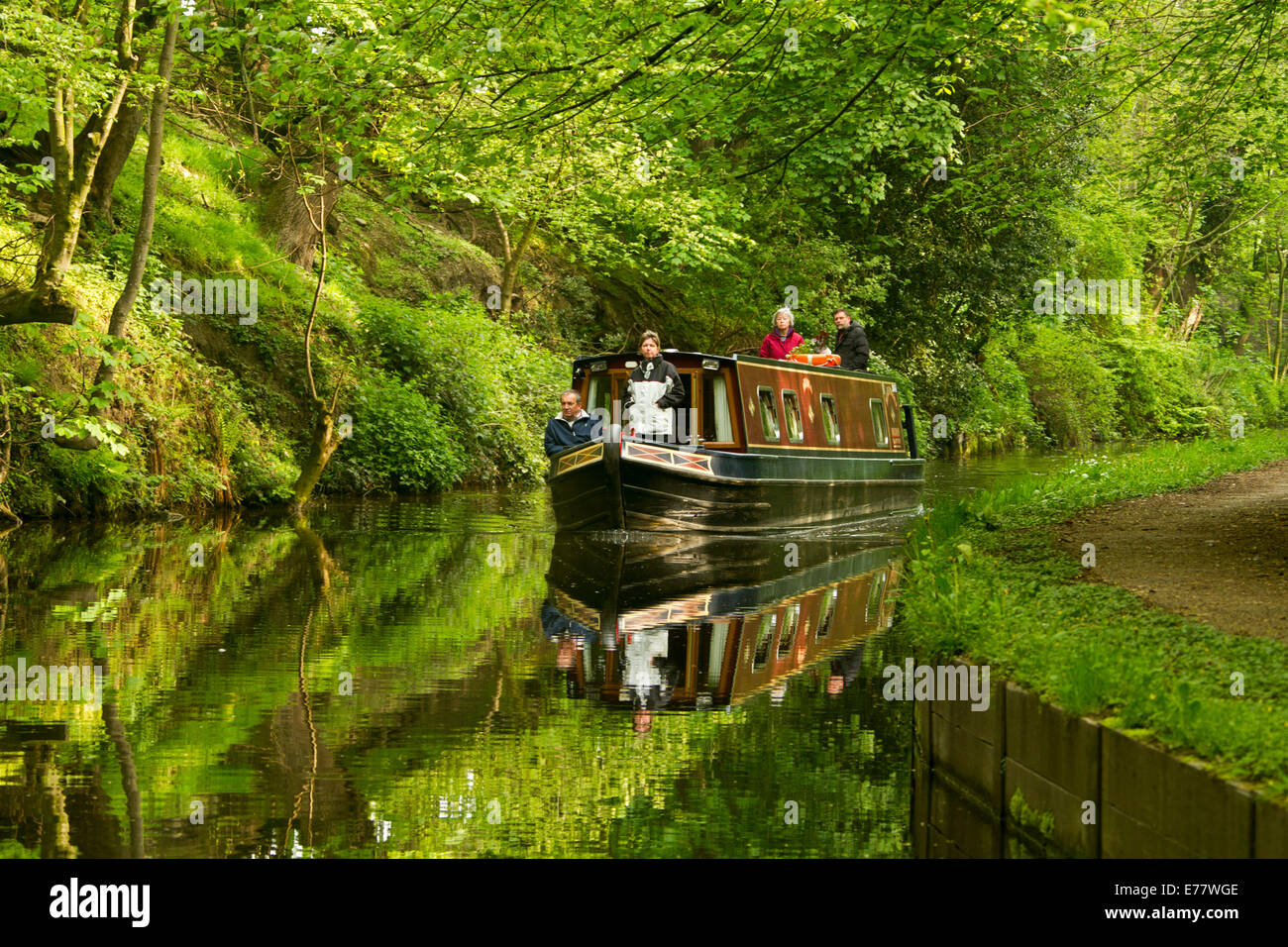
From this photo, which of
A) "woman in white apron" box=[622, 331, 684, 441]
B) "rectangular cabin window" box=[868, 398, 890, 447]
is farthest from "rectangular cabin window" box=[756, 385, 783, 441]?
"rectangular cabin window" box=[868, 398, 890, 447]

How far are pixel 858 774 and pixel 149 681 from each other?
13.8ft

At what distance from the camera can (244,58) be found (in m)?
14.9

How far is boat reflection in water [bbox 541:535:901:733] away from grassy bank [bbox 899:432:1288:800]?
960mm

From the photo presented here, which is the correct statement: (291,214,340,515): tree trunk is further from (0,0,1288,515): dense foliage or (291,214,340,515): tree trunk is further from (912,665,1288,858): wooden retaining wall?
(912,665,1288,858): wooden retaining wall

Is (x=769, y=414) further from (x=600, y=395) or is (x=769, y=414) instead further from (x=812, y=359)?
(x=600, y=395)

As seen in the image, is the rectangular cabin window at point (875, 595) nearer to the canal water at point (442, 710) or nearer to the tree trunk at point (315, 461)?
the canal water at point (442, 710)

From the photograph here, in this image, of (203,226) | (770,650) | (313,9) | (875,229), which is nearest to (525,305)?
(875,229)

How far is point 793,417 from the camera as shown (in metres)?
19.6

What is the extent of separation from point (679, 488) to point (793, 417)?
3026 mm

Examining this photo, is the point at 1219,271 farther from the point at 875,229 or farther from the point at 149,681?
the point at 149,681

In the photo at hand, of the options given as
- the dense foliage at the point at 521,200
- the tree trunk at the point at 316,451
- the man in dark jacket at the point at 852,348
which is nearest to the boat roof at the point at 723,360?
the man in dark jacket at the point at 852,348

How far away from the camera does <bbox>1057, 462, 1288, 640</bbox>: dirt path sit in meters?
7.38

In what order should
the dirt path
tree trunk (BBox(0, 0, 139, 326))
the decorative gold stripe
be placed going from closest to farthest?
the dirt path, tree trunk (BBox(0, 0, 139, 326)), the decorative gold stripe
